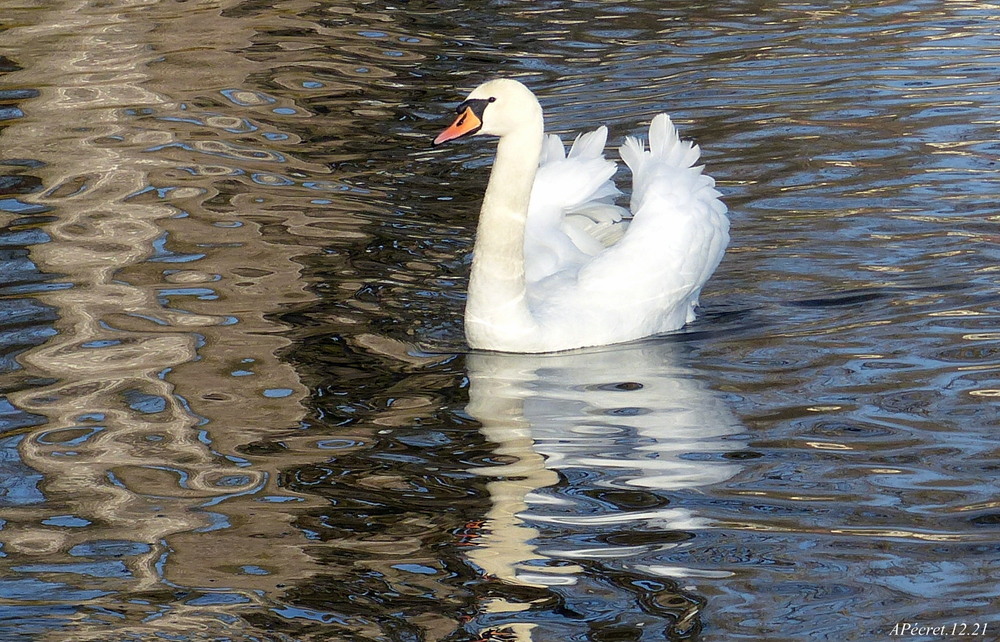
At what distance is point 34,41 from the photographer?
13.8 m

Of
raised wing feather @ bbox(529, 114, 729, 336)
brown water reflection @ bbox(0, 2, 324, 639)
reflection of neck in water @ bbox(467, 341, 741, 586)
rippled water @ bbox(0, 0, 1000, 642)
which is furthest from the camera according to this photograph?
raised wing feather @ bbox(529, 114, 729, 336)

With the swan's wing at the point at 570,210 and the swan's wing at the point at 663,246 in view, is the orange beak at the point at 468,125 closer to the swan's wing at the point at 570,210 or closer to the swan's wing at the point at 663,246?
the swan's wing at the point at 663,246

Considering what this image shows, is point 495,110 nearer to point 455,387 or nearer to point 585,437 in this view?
point 455,387

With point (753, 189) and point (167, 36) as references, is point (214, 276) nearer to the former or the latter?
point (753, 189)

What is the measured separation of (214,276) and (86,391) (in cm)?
162

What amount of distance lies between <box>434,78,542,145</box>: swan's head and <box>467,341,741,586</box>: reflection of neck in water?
40.4 inches

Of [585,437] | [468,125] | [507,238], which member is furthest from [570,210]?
[585,437]

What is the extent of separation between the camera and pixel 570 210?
25.9ft

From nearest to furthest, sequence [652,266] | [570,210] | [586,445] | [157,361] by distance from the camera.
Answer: [586,445] < [157,361] < [652,266] < [570,210]

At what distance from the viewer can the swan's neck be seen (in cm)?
664

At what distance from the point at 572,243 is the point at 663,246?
739 millimetres

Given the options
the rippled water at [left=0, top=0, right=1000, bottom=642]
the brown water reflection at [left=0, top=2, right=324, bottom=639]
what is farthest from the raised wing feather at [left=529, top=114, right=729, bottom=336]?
the brown water reflection at [left=0, top=2, right=324, bottom=639]

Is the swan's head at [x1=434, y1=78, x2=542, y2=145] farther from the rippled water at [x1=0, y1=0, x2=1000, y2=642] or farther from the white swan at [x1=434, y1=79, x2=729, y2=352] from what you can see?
the rippled water at [x1=0, y1=0, x2=1000, y2=642]

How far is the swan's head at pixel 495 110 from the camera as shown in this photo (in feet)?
21.4
